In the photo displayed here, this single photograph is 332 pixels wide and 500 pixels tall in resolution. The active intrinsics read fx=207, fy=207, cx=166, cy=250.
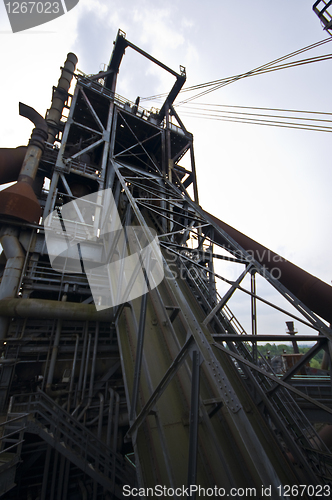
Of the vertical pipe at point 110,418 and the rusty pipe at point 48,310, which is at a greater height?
the rusty pipe at point 48,310

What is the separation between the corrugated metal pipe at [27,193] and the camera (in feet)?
26.9

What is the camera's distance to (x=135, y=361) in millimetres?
3924

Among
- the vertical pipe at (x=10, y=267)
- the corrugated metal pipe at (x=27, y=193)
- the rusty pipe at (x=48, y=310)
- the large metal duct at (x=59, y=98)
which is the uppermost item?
the large metal duct at (x=59, y=98)

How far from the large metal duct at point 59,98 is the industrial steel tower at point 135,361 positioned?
13.2 ft

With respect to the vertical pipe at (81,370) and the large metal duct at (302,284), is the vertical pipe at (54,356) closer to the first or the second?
the vertical pipe at (81,370)

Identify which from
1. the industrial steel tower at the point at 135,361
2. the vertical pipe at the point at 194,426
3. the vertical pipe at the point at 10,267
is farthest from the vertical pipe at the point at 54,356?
the vertical pipe at the point at 194,426

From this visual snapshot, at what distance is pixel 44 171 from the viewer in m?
12.6

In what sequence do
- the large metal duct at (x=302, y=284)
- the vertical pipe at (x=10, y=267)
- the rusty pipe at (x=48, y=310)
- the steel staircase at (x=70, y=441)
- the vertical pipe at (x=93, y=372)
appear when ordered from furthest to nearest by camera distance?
the vertical pipe at (x=93, y=372), the vertical pipe at (x=10, y=267), the rusty pipe at (x=48, y=310), the steel staircase at (x=70, y=441), the large metal duct at (x=302, y=284)

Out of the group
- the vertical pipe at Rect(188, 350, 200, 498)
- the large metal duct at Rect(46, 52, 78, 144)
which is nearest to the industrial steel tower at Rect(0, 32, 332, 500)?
the vertical pipe at Rect(188, 350, 200, 498)

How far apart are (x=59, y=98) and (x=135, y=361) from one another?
2161 centimetres

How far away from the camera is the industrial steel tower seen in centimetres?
309

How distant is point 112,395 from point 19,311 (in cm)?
473

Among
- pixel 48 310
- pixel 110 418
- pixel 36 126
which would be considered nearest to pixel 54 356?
pixel 48 310

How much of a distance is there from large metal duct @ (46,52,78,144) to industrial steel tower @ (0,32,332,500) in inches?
158
